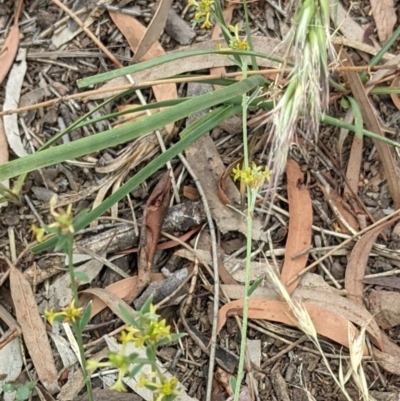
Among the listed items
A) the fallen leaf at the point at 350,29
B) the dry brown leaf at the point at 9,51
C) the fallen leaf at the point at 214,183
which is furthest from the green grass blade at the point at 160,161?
the dry brown leaf at the point at 9,51

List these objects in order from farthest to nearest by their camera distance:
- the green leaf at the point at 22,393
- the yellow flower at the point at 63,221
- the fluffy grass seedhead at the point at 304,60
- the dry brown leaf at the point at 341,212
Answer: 1. the dry brown leaf at the point at 341,212
2. the green leaf at the point at 22,393
3. the fluffy grass seedhead at the point at 304,60
4. the yellow flower at the point at 63,221

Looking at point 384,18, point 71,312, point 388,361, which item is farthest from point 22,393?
point 384,18

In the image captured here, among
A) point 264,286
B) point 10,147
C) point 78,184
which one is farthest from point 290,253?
point 10,147

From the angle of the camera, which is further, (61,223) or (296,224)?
(296,224)

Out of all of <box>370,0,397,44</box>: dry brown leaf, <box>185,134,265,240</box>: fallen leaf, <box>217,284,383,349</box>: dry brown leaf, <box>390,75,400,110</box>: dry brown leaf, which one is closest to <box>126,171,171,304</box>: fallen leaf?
<box>185,134,265,240</box>: fallen leaf

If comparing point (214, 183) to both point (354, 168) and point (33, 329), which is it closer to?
point (354, 168)

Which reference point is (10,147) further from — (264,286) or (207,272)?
(264,286)

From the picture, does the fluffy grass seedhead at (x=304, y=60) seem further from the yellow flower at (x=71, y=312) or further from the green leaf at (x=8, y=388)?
the green leaf at (x=8, y=388)
